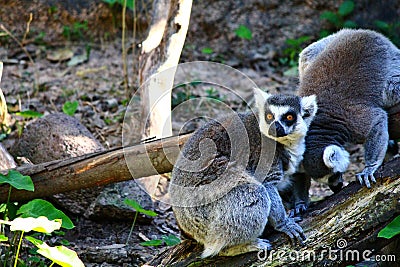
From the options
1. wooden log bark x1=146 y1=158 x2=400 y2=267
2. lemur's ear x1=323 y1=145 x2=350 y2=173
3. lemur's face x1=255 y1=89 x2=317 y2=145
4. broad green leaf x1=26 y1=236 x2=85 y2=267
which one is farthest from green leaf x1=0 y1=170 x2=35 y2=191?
lemur's ear x1=323 y1=145 x2=350 y2=173

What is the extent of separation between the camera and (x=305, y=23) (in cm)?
1062

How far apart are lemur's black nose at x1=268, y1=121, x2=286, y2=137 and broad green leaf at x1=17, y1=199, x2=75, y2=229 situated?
1.83 m

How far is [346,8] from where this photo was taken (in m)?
10.2

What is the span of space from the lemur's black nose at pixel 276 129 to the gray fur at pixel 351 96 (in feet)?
1.42

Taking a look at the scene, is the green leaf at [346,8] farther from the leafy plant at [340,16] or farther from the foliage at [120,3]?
the foliage at [120,3]

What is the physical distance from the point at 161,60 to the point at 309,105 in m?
2.35

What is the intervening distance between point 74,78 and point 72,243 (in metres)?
3.91

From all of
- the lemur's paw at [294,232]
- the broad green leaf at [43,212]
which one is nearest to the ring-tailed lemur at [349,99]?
the lemur's paw at [294,232]

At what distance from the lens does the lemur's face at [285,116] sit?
4.94m

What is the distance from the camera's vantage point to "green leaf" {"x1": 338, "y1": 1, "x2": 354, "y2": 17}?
10.2 meters

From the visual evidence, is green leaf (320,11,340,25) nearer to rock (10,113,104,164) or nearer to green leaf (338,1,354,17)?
green leaf (338,1,354,17)

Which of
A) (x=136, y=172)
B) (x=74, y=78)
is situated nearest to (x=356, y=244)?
(x=136, y=172)

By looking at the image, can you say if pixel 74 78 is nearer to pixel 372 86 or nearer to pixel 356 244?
pixel 372 86

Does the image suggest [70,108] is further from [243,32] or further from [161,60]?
[243,32]
